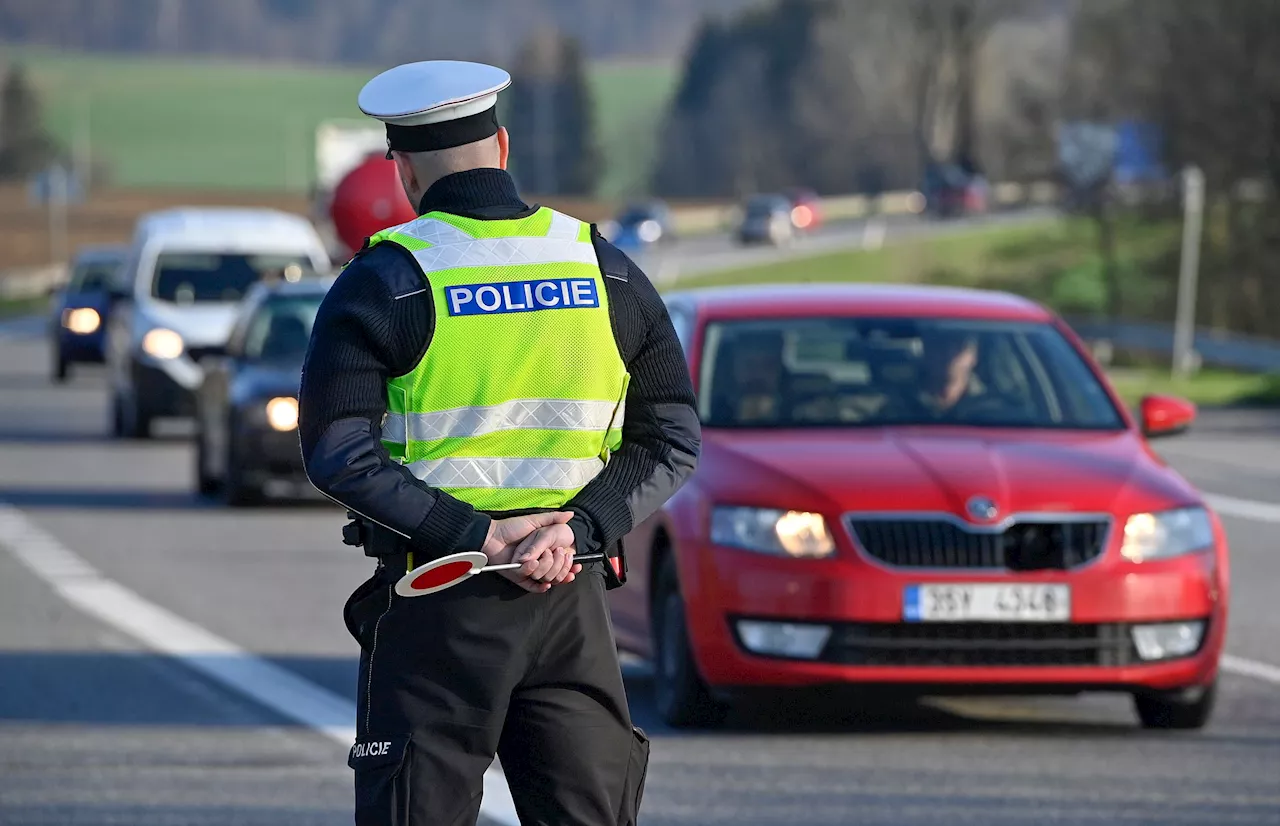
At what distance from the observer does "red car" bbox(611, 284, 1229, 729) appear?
27.7 ft

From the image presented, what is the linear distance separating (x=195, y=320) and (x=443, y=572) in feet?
64.5

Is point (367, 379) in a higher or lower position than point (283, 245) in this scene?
higher

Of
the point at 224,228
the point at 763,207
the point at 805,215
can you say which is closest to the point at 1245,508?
the point at 224,228

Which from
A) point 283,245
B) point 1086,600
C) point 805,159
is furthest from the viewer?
point 805,159

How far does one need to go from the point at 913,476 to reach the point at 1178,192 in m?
41.6

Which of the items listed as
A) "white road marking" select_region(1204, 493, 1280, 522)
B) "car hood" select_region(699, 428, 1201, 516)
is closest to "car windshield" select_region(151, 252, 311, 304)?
"white road marking" select_region(1204, 493, 1280, 522)

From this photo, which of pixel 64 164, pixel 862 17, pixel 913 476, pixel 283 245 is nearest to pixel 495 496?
pixel 913 476

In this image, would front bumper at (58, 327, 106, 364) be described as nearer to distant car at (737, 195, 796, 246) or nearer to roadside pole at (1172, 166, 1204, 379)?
roadside pole at (1172, 166, 1204, 379)

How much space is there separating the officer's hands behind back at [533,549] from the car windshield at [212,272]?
784 inches

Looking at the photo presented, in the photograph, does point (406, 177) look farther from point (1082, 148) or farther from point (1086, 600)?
point (1082, 148)

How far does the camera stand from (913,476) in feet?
28.4

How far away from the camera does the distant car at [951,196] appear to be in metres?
98.1

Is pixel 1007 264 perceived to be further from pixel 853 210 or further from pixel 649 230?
pixel 853 210

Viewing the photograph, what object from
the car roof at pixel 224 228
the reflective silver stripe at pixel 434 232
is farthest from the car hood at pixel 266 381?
the reflective silver stripe at pixel 434 232
